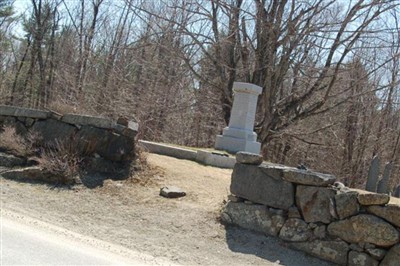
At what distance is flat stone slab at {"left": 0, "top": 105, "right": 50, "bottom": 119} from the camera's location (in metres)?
9.94

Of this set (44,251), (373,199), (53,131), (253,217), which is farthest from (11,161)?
(373,199)

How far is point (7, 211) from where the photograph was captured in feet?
21.3

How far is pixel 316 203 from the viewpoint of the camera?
668 centimetres

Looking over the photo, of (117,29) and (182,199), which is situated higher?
(117,29)

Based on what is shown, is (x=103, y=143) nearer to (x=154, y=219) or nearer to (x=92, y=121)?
(x=92, y=121)

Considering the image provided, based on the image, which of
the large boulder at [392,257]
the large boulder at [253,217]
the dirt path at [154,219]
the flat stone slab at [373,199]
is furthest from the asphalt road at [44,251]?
the large boulder at [392,257]

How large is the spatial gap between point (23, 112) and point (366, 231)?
7.87 meters

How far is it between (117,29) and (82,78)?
4668mm

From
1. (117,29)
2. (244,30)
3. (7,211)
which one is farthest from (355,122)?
(7,211)

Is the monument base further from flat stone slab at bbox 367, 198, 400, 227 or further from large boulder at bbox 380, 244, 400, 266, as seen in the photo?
large boulder at bbox 380, 244, 400, 266

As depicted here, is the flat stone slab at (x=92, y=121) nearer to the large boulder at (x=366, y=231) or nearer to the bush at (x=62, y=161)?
the bush at (x=62, y=161)

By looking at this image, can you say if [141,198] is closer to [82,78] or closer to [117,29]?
[82,78]

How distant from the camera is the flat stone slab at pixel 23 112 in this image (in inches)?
391

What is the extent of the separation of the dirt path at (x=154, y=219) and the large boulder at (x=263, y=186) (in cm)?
58
